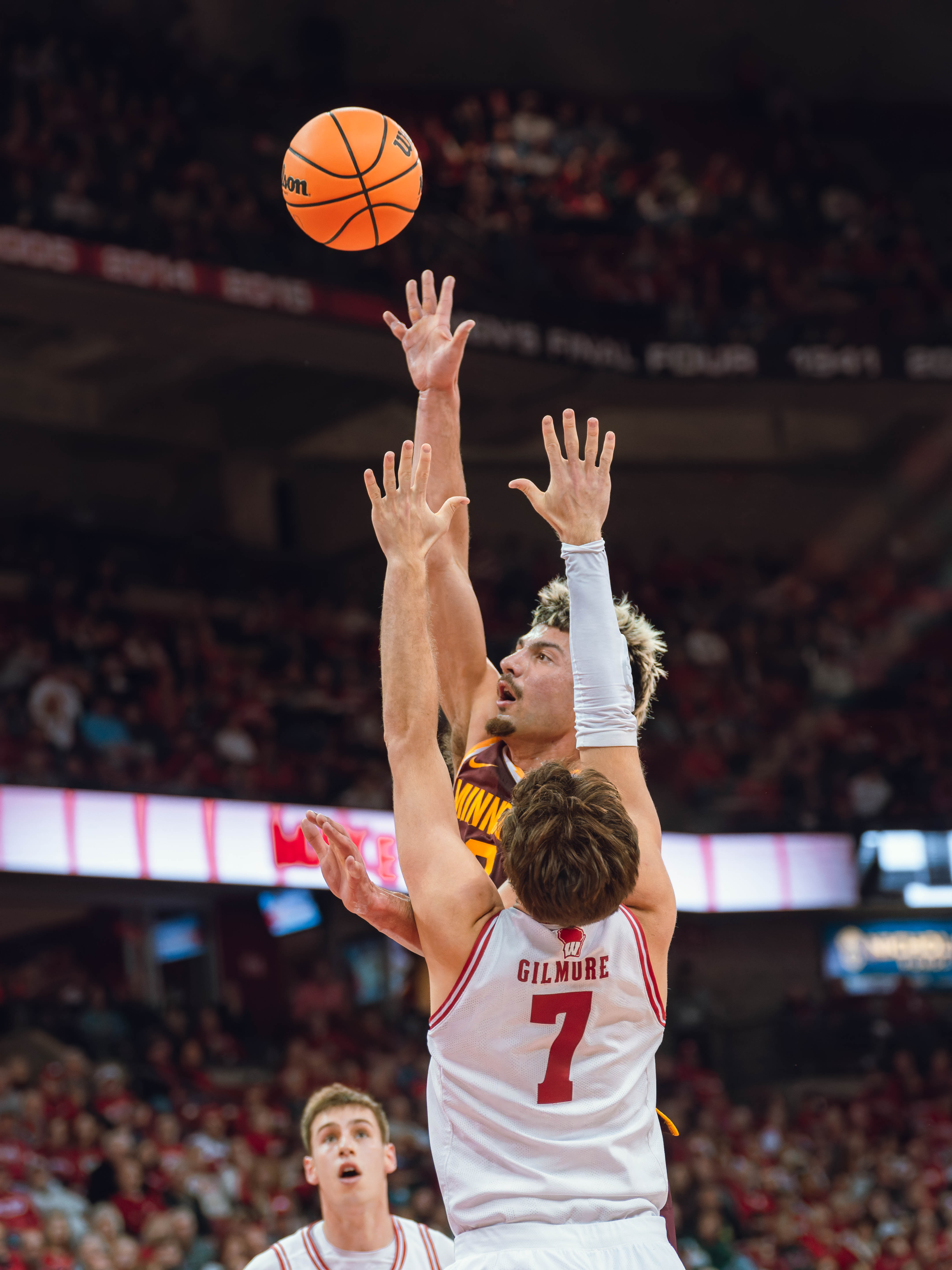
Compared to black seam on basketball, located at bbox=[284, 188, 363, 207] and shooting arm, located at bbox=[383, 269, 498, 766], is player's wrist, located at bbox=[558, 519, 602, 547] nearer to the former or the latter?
shooting arm, located at bbox=[383, 269, 498, 766]

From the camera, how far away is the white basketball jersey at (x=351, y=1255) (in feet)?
20.3

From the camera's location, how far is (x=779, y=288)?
23578 millimetres

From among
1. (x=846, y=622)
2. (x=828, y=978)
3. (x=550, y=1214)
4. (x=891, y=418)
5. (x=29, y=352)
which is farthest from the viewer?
(x=891, y=418)

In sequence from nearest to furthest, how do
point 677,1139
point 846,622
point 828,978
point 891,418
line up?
1. point 677,1139
2. point 828,978
3. point 846,622
4. point 891,418

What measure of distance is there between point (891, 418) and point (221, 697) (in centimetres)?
1278

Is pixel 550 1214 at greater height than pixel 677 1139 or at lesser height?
greater

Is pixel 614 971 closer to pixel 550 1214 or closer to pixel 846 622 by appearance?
pixel 550 1214

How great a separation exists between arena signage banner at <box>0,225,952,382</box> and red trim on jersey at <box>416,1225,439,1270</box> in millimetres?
12343

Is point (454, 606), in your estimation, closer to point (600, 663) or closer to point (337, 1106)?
point (600, 663)

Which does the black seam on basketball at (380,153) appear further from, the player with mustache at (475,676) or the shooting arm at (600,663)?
the shooting arm at (600,663)

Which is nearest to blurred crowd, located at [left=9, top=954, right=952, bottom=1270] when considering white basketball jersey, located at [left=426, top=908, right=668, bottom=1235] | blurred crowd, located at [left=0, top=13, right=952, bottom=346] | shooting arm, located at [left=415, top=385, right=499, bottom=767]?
shooting arm, located at [left=415, top=385, right=499, bottom=767]

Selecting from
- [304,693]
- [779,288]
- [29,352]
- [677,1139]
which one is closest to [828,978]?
[677,1139]

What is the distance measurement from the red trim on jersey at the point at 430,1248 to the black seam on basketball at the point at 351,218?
13.1 feet

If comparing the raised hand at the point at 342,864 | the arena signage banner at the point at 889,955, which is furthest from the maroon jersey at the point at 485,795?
the arena signage banner at the point at 889,955
